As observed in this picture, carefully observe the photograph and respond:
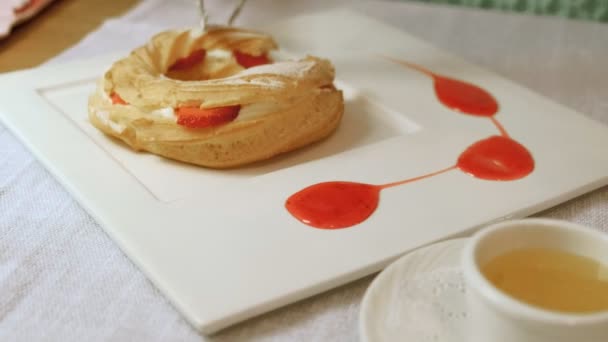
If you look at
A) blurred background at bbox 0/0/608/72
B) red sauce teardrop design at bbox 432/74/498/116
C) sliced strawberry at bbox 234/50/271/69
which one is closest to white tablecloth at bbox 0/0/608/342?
blurred background at bbox 0/0/608/72

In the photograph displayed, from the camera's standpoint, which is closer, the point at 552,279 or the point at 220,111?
the point at 552,279

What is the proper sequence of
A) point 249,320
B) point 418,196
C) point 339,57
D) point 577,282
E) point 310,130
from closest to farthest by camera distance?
point 577,282 < point 249,320 < point 418,196 < point 310,130 < point 339,57

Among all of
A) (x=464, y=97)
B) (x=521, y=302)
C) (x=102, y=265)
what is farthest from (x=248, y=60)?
(x=521, y=302)

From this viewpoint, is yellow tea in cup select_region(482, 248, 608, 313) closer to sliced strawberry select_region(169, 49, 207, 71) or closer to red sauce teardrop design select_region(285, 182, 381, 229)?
red sauce teardrop design select_region(285, 182, 381, 229)

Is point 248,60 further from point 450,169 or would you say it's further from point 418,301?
point 418,301

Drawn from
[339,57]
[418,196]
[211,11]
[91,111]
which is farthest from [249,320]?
[211,11]

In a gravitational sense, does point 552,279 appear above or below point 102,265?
above

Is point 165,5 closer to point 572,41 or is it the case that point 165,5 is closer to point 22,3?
point 22,3
